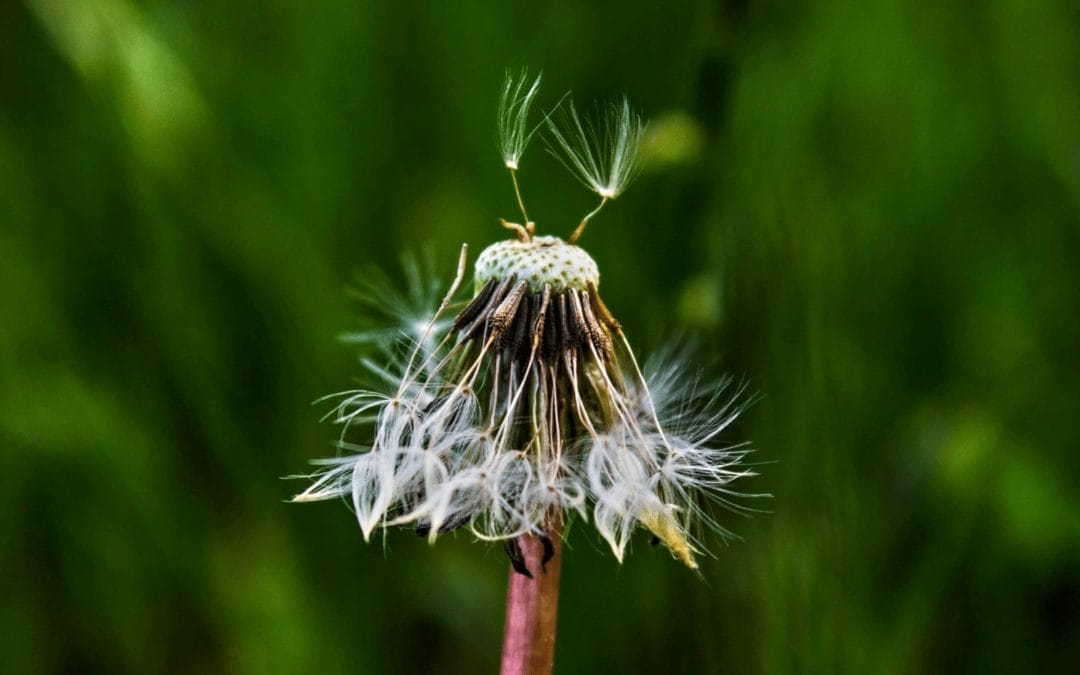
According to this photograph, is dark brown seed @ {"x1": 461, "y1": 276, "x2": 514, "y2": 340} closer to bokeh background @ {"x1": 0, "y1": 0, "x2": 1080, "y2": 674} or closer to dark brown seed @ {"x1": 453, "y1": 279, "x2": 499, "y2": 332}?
dark brown seed @ {"x1": 453, "y1": 279, "x2": 499, "y2": 332}

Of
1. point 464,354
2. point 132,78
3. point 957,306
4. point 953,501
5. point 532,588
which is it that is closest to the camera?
point 532,588

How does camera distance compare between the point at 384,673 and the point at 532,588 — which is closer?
the point at 532,588

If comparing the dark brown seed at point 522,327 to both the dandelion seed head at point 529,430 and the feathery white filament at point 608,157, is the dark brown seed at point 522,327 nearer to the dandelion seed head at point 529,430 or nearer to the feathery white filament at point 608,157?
the dandelion seed head at point 529,430

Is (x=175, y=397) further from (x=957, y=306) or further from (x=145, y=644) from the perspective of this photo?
(x=957, y=306)

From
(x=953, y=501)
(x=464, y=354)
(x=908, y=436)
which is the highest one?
(x=908, y=436)

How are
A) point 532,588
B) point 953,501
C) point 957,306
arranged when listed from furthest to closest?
point 957,306 < point 953,501 < point 532,588

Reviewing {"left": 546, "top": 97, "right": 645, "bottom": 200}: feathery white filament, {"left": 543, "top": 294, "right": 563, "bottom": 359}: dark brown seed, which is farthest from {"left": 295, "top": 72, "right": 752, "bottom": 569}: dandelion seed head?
{"left": 546, "top": 97, "right": 645, "bottom": 200}: feathery white filament

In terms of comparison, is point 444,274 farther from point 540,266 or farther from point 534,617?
point 534,617

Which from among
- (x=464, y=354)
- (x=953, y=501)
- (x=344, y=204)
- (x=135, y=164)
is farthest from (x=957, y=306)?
(x=135, y=164)
